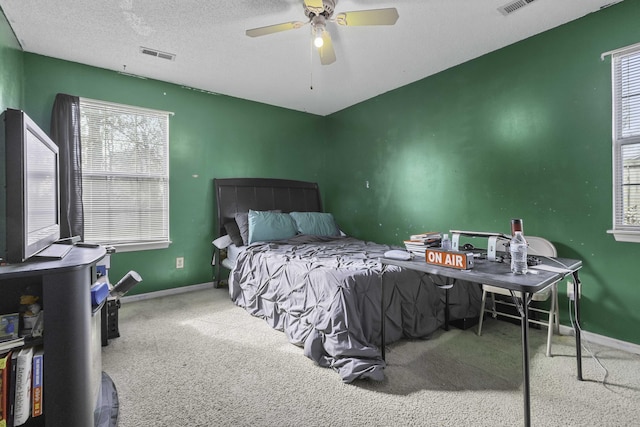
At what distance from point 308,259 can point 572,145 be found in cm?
235

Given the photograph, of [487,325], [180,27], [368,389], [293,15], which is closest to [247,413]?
[368,389]

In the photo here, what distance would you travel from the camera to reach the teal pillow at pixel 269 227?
3.55m

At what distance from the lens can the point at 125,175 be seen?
338 cm

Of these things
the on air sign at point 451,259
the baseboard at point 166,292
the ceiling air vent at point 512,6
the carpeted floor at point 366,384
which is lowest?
the carpeted floor at point 366,384

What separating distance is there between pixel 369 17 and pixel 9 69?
2.77 metres

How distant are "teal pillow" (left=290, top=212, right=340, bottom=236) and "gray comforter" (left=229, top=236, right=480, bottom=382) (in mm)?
773

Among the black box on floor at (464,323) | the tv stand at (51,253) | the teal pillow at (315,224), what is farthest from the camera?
the teal pillow at (315,224)

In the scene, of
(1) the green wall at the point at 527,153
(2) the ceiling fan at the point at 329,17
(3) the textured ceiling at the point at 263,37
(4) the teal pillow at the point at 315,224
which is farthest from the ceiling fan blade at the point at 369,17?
(4) the teal pillow at the point at 315,224

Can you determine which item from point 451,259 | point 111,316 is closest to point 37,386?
point 111,316

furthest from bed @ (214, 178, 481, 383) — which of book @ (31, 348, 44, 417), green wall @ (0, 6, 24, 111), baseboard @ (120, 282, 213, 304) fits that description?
green wall @ (0, 6, 24, 111)

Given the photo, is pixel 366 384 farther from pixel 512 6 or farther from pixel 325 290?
pixel 512 6

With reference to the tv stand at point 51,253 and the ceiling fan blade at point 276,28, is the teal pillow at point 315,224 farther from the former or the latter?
the tv stand at point 51,253

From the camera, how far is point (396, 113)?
12.7 ft

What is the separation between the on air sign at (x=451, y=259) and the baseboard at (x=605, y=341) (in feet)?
5.58
